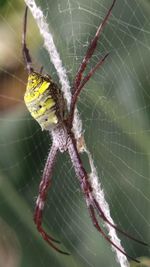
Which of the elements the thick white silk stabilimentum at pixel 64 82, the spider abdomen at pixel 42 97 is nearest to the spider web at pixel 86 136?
the thick white silk stabilimentum at pixel 64 82

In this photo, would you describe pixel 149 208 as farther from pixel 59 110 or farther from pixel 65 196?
pixel 65 196

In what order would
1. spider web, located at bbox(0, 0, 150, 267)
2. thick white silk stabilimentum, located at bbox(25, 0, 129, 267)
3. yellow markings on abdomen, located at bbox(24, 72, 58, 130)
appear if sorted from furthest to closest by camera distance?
1. thick white silk stabilimentum, located at bbox(25, 0, 129, 267)
2. spider web, located at bbox(0, 0, 150, 267)
3. yellow markings on abdomen, located at bbox(24, 72, 58, 130)

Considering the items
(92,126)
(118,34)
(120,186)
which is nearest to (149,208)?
(120,186)

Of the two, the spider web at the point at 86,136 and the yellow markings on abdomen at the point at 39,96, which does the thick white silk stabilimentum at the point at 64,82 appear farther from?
the yellow markings on abdomen at the point at 39,96

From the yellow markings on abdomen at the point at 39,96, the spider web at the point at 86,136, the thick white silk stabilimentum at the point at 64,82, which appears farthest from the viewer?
the thick white silk stabilimentum at the point at 64,82

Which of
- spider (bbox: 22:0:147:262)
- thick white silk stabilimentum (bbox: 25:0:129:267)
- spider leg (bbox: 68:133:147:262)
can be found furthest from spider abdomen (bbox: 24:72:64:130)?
spider leg (bbox: 68:133:147:262)

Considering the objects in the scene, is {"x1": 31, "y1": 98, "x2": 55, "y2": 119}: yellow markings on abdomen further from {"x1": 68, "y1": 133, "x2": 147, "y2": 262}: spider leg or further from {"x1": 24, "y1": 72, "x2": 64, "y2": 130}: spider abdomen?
{"x1": 68, "y1": 133, "x2": 147, "y2": 262}: spider leg

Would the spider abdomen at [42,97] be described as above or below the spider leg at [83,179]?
above
